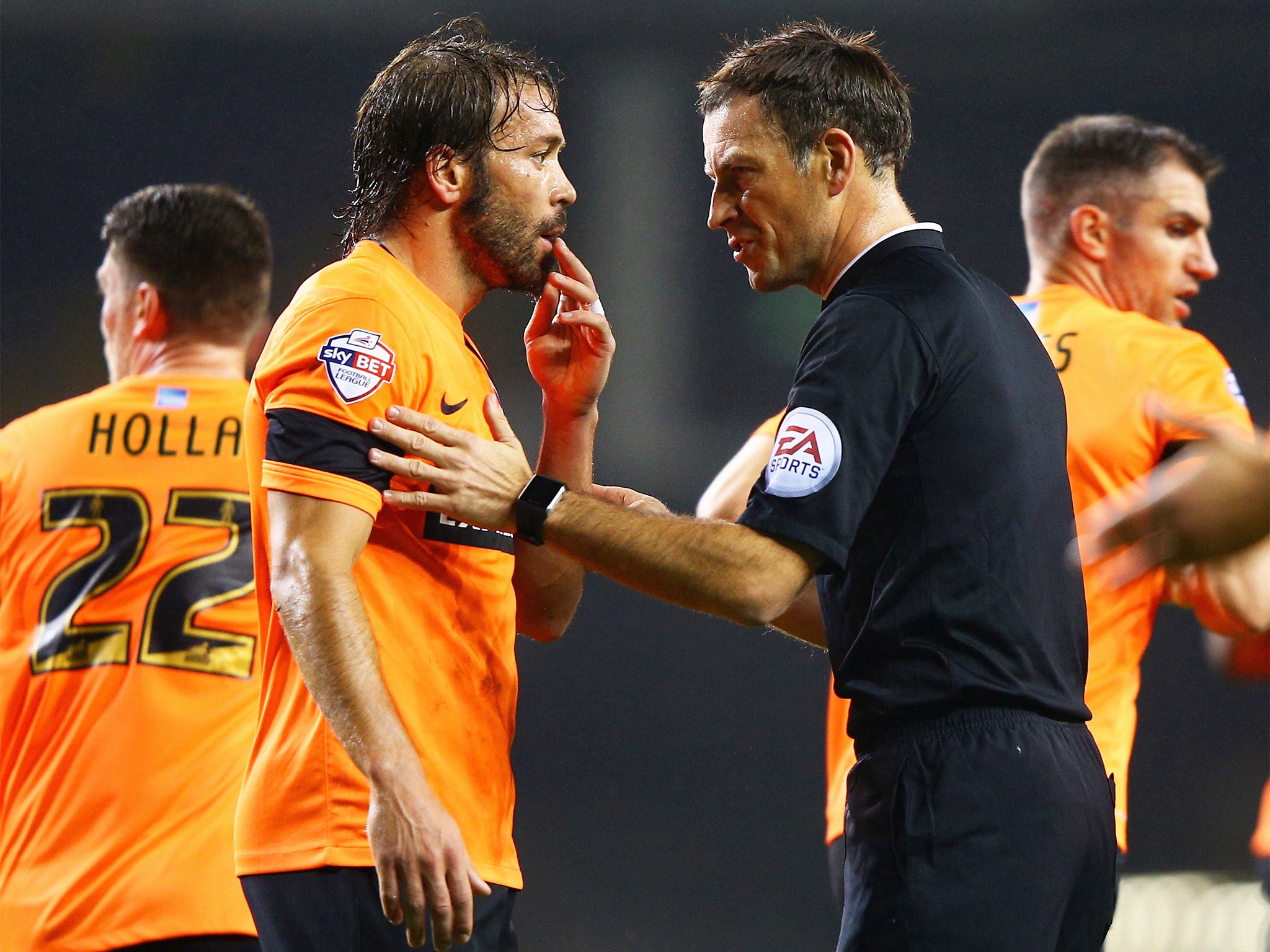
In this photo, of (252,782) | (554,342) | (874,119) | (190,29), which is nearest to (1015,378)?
(874,119)

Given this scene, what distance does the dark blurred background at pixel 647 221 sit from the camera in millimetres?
5539

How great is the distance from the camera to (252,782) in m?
2.02

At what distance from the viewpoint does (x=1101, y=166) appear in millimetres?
→ 3812

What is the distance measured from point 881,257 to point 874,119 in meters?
0.31

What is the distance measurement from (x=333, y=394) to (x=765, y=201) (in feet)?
2.59

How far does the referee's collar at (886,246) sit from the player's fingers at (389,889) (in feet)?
3.60

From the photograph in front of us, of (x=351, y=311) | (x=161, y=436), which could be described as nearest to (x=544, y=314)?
(x=351, y=311)

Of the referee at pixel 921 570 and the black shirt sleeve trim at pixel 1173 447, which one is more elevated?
the black shirt sleeve trim at pixel 1173 447

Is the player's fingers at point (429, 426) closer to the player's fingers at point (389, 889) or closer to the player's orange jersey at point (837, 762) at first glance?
the player's fingers at point (389, 889)

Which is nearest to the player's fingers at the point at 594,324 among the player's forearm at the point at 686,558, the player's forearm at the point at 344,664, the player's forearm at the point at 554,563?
the player's forearm at the point at 554,563

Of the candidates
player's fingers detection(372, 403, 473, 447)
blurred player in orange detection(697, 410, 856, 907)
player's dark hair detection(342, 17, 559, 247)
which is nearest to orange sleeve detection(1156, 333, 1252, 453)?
blurred player in orange detection(697, 410, 856, 907)

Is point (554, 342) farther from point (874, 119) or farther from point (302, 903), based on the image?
point (302, 903)

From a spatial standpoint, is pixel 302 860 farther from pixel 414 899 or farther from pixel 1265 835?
pixel 1265 835

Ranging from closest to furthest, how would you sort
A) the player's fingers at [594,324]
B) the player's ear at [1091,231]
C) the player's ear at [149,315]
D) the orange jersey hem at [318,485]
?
the orange jersey hem at [318,485] < the player's fingers at [594,324] < the player's ear at [149,315] < the player's ear at [1091,231]
